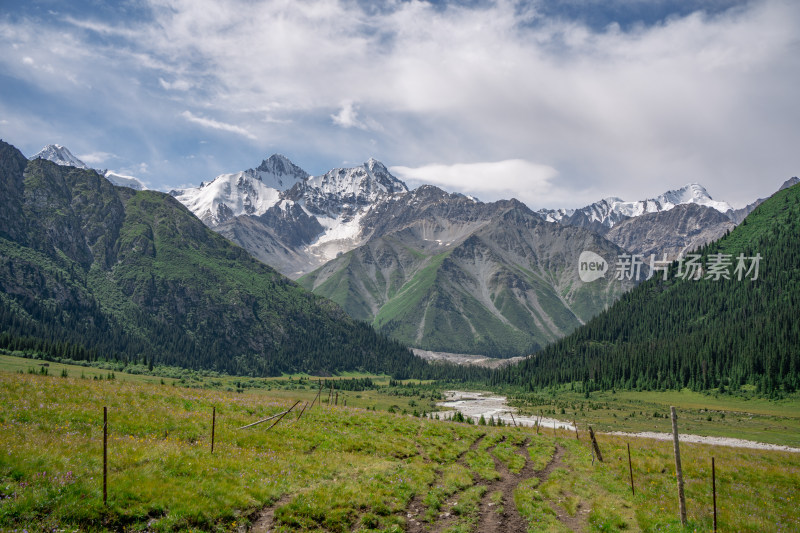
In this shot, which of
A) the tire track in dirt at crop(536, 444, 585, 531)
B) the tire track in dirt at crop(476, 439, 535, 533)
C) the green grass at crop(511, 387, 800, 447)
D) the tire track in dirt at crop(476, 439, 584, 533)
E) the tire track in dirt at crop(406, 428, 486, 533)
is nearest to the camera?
the tire track in dirt at crop(406, 428, 486, 533)

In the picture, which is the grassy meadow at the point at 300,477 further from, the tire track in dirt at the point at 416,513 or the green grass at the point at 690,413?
the green grass at the point at 690,413

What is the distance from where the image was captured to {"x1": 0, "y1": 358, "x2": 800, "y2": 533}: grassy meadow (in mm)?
18812

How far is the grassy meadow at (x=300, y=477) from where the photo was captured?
61.7 feet

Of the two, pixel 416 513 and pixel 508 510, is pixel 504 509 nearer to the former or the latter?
pixel 508 510

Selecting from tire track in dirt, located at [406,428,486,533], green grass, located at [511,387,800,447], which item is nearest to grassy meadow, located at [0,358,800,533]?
tire track in dirt, located at [406,428,486,533]

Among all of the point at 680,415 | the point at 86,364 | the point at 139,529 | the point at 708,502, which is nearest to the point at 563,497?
the point at 708,502

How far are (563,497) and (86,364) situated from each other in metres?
161

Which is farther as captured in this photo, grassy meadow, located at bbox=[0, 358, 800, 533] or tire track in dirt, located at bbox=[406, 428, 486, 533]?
tire track in dirt, located at bbox=[406, 428, 486, 533]

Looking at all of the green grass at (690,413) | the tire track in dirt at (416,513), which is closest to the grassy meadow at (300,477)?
the tire track in dirt at (416,513)

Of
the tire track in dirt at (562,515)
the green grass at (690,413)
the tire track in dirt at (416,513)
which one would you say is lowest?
the green grass at (690,413)

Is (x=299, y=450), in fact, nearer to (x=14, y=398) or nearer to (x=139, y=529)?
(x=139, y=529)

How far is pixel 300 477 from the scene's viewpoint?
1042 inches

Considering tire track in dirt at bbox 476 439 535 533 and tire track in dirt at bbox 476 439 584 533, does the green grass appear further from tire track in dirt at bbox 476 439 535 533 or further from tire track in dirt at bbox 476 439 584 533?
tire track in dirt at bbox 476 439 535 533

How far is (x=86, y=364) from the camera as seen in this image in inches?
5684
